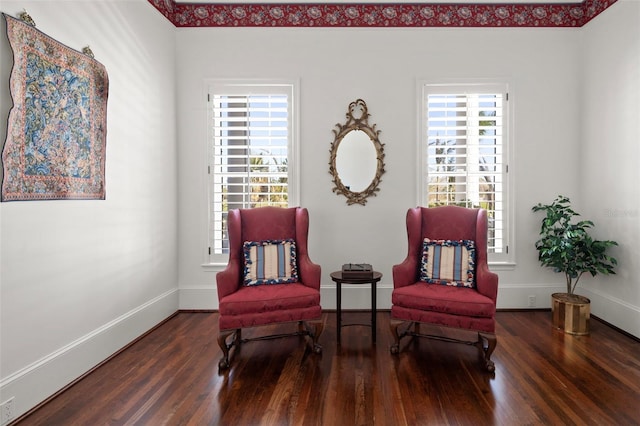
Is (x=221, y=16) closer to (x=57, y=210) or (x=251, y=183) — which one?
(x=251, y=183)

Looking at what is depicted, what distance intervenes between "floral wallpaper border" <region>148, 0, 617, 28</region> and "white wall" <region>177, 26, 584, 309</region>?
0.29 ft

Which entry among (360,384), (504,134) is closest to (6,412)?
(360,384)

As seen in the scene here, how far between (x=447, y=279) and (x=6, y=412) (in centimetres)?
320

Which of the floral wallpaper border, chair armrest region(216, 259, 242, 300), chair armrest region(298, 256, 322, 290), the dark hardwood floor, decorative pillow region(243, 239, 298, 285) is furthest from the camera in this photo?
the floral wallpaper border

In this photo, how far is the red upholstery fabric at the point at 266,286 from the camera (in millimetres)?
2900

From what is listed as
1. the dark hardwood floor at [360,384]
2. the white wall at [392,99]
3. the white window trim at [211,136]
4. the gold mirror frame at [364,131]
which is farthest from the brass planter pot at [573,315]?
the white window trim at [211,136]

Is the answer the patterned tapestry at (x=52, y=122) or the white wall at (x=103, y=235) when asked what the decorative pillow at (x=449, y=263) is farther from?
the patterned tapestry at (x=52, y=122)

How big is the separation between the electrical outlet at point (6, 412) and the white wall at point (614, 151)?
4.81 meters

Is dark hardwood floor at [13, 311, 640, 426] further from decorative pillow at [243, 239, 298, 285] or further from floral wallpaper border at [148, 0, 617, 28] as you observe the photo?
floral wallpaper border at [148, 0, 617, 28]

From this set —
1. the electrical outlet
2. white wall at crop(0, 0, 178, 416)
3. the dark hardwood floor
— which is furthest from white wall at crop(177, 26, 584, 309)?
the electrical outlet

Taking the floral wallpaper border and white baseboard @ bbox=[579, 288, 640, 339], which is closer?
white baseboard @ bbox=[579, 288, 640, 339]

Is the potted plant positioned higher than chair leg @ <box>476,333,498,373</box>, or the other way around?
the potted plant

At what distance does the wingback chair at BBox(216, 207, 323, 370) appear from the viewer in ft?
9.52

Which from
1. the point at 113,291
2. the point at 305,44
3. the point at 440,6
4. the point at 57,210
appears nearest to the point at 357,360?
the point at 113,291
